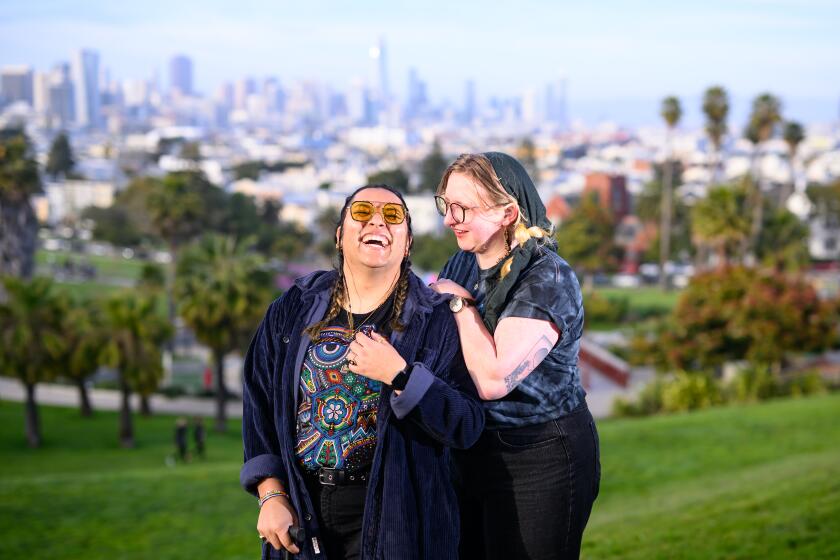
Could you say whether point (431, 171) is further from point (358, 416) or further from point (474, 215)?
point (358, 416)

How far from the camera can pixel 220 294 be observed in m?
28.1

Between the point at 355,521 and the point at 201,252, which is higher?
the point at 355,521

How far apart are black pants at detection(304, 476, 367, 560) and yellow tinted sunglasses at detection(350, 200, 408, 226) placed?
85 cm

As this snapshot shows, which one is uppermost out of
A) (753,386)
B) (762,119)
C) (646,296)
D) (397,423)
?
(762,119)

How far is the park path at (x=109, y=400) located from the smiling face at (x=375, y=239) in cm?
2847

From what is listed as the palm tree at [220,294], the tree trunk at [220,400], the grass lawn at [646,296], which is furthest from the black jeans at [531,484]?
the grass lawn at [646,296]

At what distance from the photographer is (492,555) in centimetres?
339

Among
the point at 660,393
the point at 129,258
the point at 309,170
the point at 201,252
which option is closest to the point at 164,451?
the point at 201,252

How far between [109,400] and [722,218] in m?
26.7

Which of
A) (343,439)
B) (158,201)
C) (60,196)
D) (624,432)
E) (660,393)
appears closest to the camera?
(343,439)

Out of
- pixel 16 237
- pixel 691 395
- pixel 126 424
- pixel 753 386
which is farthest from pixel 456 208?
pixel 16 237

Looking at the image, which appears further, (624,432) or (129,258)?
(129,258)

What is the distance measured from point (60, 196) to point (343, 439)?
136 meters

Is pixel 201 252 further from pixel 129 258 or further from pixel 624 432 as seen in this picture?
pixel 129 258
